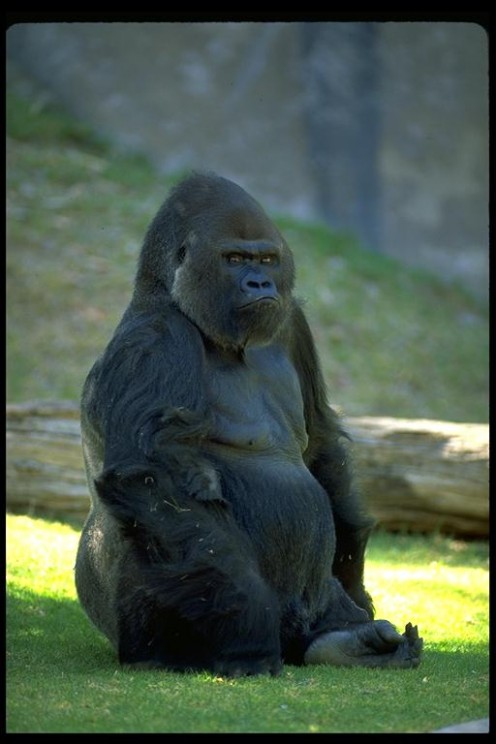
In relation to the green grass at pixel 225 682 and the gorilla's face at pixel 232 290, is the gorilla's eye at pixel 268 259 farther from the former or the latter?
the green grass at pixel 225 682

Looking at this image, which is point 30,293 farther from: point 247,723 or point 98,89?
point 247,723

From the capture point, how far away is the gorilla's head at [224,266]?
4699mm

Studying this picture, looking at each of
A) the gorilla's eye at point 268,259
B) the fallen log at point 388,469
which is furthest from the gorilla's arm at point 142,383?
the fallen log at point 388,469

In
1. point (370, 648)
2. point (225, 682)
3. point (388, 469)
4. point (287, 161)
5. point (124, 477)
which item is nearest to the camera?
point (225, 682)

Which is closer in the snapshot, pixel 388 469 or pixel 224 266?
pixel 224 266

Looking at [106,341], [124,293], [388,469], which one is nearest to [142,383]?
[388,469]

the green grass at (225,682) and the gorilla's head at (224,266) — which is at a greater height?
the gorilla's head at (224,266)

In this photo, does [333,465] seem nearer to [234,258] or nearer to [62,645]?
[234,258]

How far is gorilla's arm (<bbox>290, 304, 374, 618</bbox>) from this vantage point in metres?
5.32

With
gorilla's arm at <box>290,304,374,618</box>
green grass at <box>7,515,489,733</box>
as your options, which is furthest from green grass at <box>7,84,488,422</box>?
gorilla's arm at <box>290,304,374,618</box>

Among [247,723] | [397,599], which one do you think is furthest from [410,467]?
[247,723]

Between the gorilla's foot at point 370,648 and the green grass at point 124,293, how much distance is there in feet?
21.1

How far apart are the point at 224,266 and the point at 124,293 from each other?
800 cm

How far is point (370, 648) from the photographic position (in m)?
4.61
